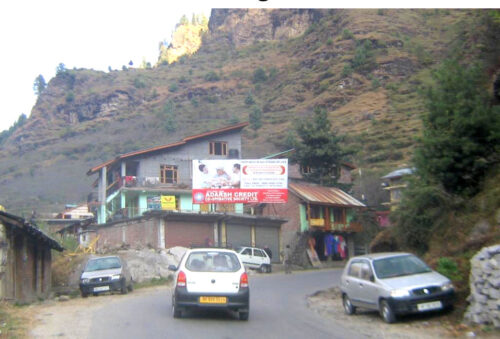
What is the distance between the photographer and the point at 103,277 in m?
20.6

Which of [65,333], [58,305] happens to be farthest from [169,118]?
[65,333]

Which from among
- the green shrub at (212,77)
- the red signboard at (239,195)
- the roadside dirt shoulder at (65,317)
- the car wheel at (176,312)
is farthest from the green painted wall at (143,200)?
the green shrub at (212,77)

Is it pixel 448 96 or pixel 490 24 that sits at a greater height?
pixel 490 24

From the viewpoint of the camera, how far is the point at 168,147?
49.1 meters

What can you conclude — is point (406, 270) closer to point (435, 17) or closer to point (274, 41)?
point (435, 17)

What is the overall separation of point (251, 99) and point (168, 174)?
64.6m

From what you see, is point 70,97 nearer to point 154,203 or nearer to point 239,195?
point 154,203

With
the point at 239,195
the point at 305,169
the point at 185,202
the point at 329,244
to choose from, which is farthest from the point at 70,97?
the point at 239,195

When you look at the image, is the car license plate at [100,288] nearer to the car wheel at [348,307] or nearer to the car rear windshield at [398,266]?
the car wheel at [348,307]

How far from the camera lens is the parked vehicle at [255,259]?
35969 millimetres

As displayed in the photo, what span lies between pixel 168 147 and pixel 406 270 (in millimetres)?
37916

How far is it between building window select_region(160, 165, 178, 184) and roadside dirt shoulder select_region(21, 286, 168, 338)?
95.5 ft

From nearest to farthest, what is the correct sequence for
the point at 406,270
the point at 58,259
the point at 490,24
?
1. the point at 406,270
2. the point at 490,24
3. the point at 58,259

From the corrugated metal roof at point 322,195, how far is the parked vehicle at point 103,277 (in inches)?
963
